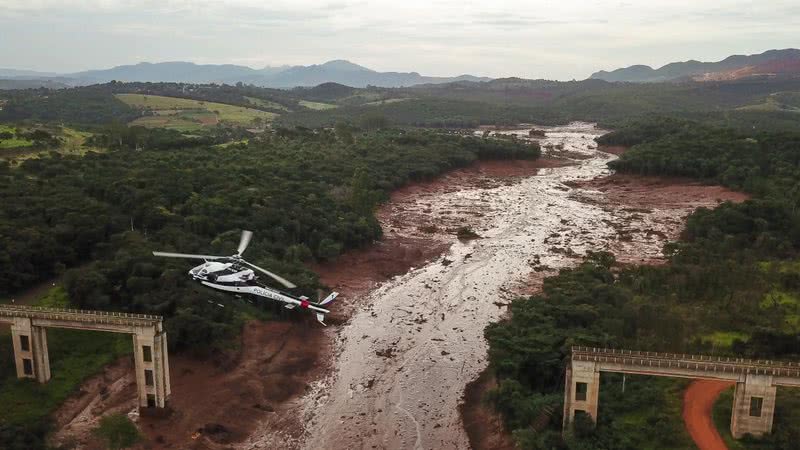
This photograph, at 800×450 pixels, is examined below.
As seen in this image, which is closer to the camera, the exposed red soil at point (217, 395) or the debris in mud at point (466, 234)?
the exposed red soil at point (217, 395)

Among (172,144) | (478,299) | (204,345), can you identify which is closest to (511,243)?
(478,299)

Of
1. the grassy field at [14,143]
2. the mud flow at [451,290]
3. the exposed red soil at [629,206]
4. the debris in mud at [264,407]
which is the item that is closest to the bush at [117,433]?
the mud flow at [451,290]

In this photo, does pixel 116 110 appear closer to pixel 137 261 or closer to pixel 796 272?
pixel 137 261

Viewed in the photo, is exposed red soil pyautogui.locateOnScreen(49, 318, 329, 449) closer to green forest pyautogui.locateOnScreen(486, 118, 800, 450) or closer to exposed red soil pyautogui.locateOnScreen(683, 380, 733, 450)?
green forest pyautogui.locateOnScreen(486, 118, 800, 450)

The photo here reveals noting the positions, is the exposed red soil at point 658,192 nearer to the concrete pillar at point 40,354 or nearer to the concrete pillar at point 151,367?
the concrete pillar at point 151,367

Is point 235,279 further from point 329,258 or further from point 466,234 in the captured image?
point 466,234

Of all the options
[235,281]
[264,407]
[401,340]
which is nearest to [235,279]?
[235,281]

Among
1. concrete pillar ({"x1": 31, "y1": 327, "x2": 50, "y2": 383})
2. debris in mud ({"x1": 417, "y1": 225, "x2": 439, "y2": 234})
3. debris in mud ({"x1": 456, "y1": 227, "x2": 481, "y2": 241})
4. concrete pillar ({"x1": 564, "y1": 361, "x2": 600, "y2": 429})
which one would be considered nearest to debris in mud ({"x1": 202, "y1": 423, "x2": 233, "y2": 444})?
concrete pillar ({"x1": 31, "y1": 327, "x2": 50, "y2": 383})
